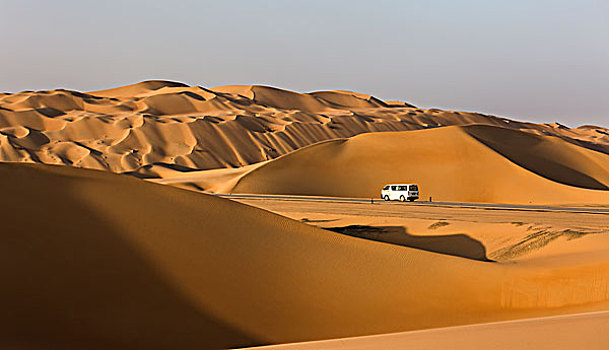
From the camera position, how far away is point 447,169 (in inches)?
2566

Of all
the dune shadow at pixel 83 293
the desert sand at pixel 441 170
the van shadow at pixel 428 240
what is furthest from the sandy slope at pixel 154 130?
the dune shadow at pixel 83 293

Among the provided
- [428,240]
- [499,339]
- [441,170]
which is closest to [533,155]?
[441,170]

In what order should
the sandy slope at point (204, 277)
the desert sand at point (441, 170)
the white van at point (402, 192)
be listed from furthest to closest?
the desert sand at point (441, 170) → the white van at point (402, 192) → the sandy slope at point (204, 277)

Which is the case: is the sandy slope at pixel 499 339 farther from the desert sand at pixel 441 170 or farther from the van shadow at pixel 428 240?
the desert sand at pixel 441 170

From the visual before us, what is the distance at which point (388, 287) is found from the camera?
506 inches

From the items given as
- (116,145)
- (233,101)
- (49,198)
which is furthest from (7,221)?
(233,101)

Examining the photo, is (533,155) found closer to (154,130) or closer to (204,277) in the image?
(154,130)

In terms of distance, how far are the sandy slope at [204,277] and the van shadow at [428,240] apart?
6794mm

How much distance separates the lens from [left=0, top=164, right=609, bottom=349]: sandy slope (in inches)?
379

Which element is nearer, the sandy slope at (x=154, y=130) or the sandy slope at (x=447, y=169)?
the sandy slope at (x=447, y=169)

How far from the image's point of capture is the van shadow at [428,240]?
2279cm

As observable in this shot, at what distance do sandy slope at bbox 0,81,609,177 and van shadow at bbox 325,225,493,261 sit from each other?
189 feet

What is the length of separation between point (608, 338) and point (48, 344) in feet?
24.7

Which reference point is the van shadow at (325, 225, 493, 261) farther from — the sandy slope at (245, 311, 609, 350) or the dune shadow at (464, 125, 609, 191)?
the dune shadow at (464, 125, 609, 191)
